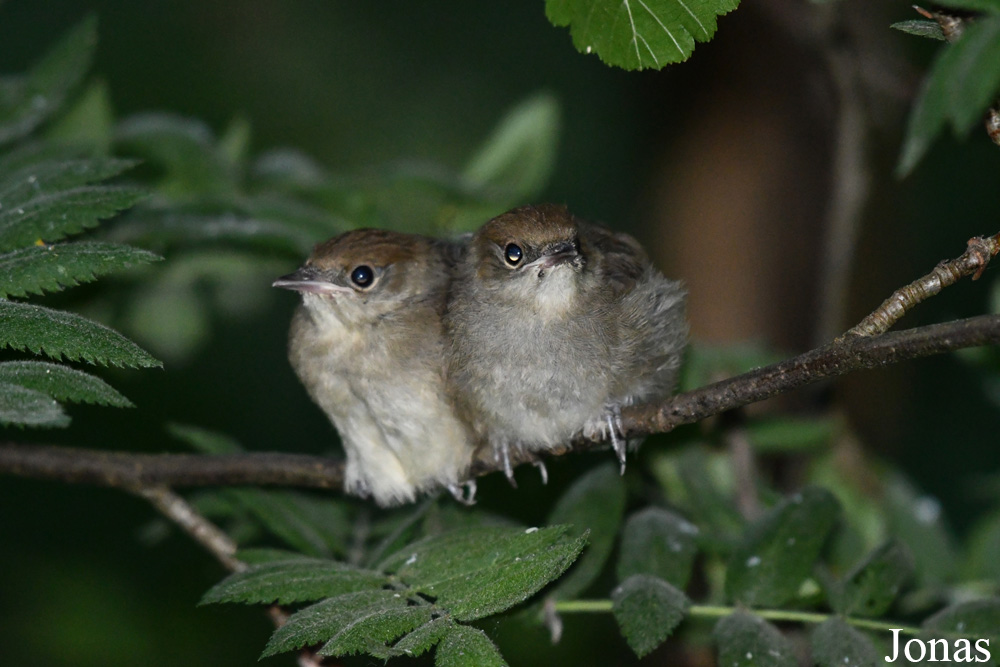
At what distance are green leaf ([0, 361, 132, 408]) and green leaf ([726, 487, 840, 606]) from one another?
172cm

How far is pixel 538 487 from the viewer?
3.93m

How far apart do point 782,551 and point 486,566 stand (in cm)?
95

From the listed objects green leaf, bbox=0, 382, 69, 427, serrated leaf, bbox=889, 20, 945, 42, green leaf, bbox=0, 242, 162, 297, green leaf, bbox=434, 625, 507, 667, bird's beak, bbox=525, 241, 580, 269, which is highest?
green leaf, bbox=0, 242, 162, 297

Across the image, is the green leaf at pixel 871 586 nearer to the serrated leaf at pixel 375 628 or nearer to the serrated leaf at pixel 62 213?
the serrated leaf at pixel 375 628

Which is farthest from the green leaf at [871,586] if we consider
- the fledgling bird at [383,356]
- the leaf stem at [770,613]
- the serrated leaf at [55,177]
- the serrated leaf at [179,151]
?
the serrated leaf at [179,151]

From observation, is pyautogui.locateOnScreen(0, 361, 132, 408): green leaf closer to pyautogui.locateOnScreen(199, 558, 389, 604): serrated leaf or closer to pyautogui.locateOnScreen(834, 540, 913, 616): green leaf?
pyautogui.locateOnScreen(199, 558, 389, 604): serrated leaf

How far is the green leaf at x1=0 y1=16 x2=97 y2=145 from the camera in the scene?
3316 mm

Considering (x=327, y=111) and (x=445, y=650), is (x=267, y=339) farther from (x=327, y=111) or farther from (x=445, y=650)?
(x=445, y=650)

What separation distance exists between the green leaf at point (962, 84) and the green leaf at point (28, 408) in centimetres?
168

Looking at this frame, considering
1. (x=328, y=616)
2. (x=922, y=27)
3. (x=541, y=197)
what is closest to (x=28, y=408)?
(x=328, y=616)

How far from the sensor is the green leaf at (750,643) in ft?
8.09

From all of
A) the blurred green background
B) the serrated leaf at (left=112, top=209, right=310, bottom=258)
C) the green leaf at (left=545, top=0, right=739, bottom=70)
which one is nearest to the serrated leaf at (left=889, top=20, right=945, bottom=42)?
the green leaf at (left=545, top=0, right=739, bottom=70)

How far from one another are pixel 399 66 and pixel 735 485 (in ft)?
16.4

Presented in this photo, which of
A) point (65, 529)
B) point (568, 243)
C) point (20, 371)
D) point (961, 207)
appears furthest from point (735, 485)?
point (961, 207)
